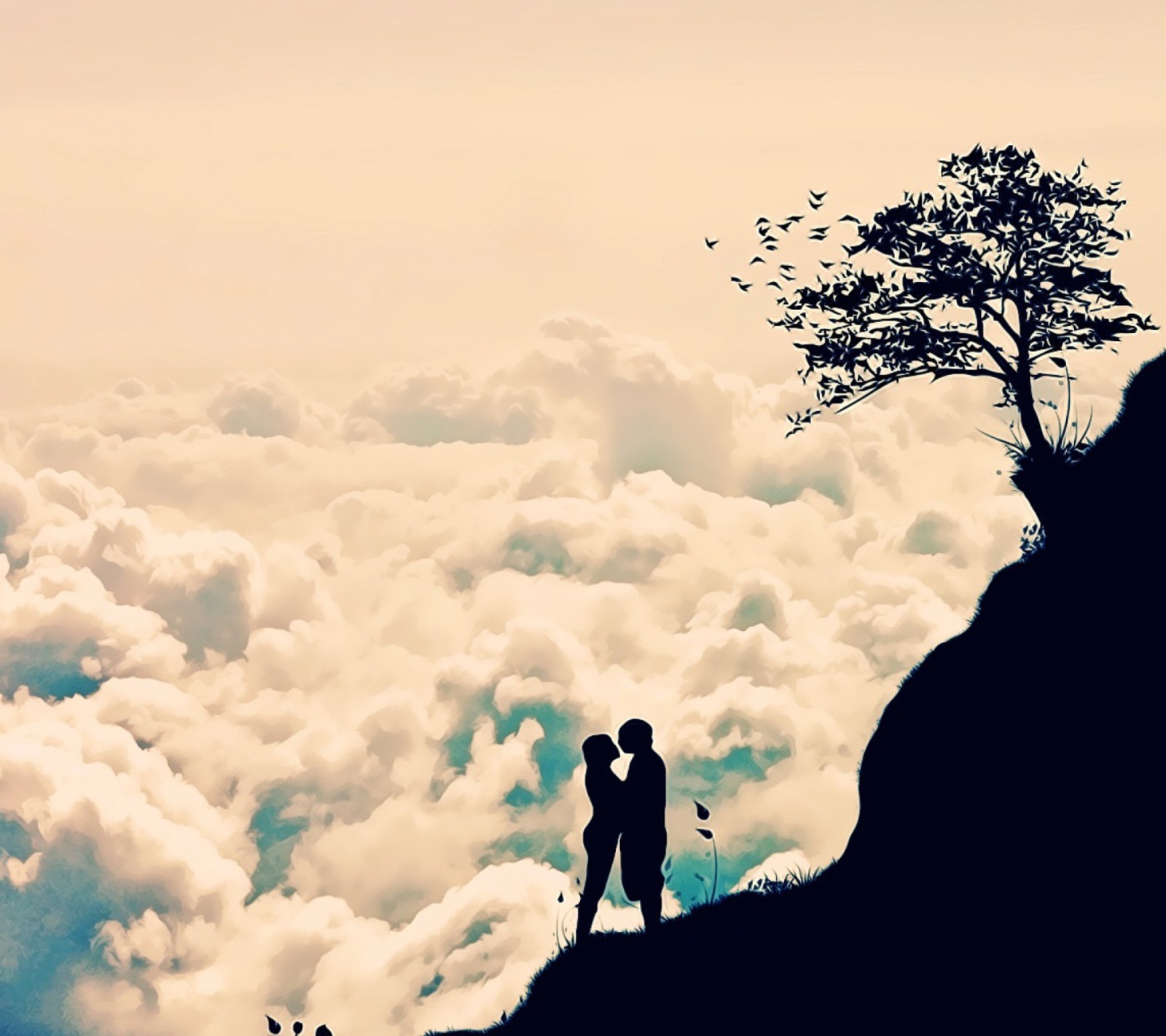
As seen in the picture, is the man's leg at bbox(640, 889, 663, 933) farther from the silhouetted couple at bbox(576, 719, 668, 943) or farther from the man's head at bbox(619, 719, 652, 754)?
the man's head at bbox(619, 719, 652, 754)

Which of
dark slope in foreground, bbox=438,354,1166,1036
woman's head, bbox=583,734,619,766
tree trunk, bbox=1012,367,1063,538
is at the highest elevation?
tree trunk, bbox=1012,367,1063,538

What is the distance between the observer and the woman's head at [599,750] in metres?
21.9

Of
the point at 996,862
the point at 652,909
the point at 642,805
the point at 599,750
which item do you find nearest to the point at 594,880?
the point at 652,909

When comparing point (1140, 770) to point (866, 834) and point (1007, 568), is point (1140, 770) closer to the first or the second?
point (866, 834)

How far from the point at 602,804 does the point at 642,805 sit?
72cm

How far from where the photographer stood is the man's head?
2183 centimetres

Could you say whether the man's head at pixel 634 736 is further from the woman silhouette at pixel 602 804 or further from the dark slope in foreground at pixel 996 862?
the dark slope in foreground at pixel 996 862

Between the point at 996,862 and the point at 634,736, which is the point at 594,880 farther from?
the point at 996,862

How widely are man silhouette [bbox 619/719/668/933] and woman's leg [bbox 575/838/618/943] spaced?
260 mm

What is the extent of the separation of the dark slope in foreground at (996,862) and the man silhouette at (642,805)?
2432 mm

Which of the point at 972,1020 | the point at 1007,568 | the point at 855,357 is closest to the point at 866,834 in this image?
the point at 972,1020

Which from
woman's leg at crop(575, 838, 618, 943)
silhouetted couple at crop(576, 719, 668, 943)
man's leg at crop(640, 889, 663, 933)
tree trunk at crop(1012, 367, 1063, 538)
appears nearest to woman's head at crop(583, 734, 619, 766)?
silhouetted couple at crop(576, 719, 668, 943)

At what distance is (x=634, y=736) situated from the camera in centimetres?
2181

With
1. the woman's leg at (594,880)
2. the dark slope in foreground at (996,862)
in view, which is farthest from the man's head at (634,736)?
the dark slope in foreground at (996,862)
